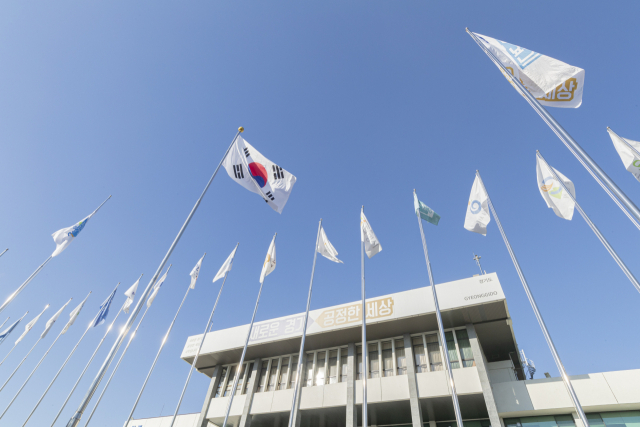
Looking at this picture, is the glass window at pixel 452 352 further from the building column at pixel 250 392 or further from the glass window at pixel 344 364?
the building column at pixel 250 392

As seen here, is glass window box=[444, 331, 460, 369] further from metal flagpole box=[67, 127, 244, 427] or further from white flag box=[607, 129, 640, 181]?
metal flagpole box=[67, 127, 244, 427]

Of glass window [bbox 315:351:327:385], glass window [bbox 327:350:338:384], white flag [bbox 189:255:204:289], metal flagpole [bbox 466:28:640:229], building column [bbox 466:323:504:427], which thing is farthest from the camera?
glass window [bbox 315:351:327:385]

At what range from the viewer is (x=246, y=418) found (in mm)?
24594

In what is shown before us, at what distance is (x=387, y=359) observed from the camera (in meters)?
23.5

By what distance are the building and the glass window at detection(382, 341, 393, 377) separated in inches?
2.9

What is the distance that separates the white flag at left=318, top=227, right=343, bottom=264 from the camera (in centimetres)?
1728

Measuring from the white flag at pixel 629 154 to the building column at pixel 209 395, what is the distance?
107 ft

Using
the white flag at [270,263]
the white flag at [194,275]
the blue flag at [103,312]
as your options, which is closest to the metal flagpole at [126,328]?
the white flag at [270,263]

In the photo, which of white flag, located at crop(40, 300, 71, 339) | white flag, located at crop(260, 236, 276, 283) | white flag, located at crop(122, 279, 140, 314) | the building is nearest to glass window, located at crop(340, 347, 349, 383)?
the building

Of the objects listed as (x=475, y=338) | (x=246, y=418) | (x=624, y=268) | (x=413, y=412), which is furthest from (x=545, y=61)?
(x=246, y=418)

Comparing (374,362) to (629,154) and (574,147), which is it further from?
(574,147)

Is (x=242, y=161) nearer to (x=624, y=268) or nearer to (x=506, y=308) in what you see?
(x=624, y=268)

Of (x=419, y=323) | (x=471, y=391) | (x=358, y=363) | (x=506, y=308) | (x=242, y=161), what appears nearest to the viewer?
(x=242, y=161)

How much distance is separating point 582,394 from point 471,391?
5559 mm
